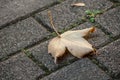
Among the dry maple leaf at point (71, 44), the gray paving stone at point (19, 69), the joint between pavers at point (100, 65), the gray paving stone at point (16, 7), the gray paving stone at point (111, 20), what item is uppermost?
the gray paving stone at point (16, 7)

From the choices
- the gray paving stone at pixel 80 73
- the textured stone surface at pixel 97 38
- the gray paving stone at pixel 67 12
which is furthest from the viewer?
the gray paving stone at pixel 67 12

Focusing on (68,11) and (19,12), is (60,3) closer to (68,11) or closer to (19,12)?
(68,11)

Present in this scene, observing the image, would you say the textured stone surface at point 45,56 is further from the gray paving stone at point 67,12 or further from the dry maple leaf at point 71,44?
the gray paving stone at point 67,12

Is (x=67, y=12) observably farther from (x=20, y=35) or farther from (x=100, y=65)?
(x=100, y=65)

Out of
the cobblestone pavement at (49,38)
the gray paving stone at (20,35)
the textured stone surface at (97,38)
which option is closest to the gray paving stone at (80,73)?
the cobblestone pavement at (49,38)

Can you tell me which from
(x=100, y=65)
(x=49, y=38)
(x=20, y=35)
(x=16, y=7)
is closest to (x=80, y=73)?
(x=100, y=65)

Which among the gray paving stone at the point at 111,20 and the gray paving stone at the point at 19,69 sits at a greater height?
the gray paving stone at the point at 111,20
